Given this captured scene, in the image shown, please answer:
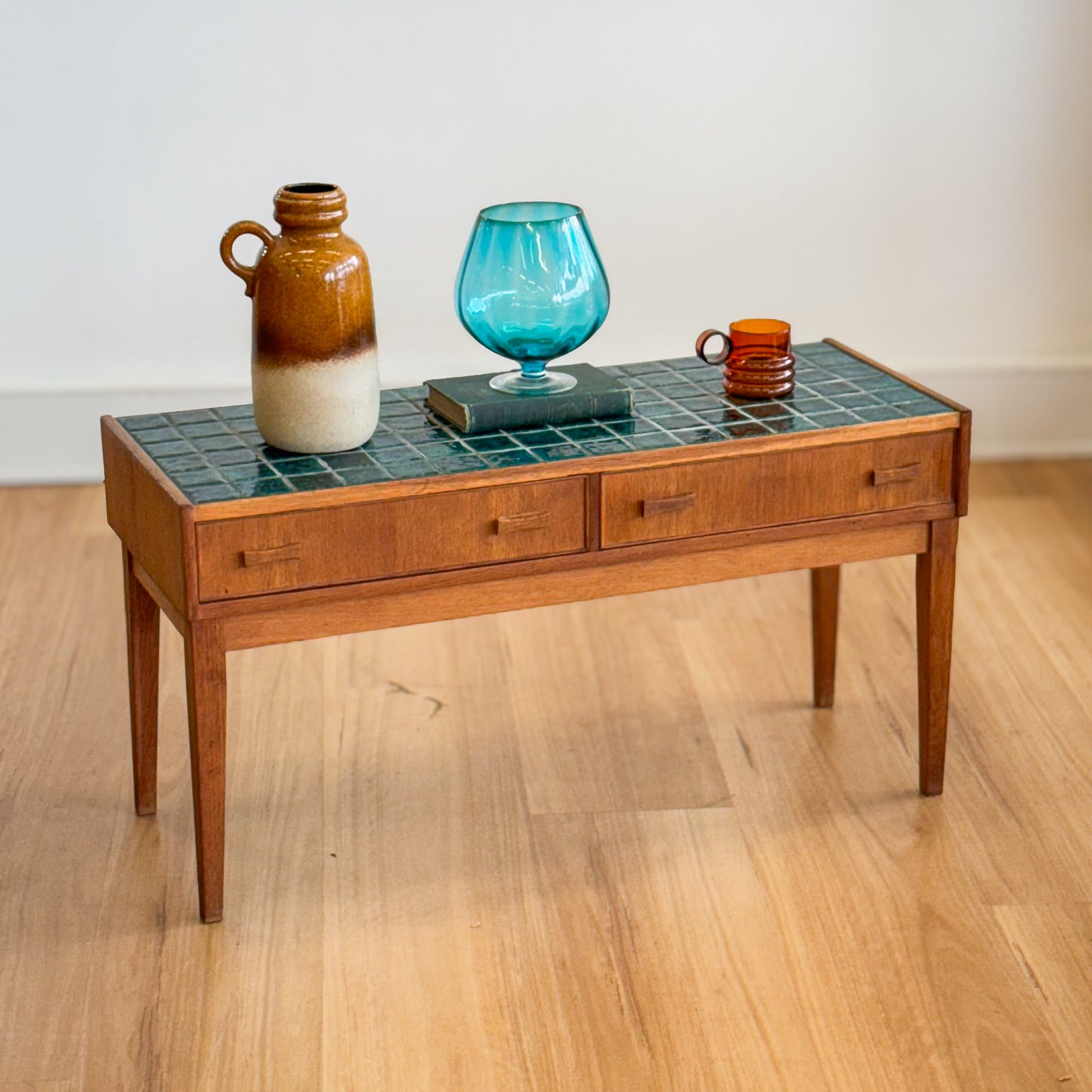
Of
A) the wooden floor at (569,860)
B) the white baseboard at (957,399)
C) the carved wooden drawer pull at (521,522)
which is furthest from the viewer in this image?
the white baseboard at (957,399)

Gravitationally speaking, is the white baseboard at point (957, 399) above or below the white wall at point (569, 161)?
below

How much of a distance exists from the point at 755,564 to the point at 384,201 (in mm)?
1646

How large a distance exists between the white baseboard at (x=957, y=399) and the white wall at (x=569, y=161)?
2 centimetres

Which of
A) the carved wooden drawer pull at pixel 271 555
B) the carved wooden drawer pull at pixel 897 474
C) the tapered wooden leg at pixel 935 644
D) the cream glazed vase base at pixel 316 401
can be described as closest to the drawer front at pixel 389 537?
the carved wooden drawer pull at pixel 271 555

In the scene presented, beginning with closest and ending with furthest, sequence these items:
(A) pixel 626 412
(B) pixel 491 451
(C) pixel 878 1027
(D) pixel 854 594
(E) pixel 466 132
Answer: (C) pixel 878 1027 < (B) pixel 491 451 < (A) pixel 626 412 < (D) pixel 854 594 < (E) pixel 466 132

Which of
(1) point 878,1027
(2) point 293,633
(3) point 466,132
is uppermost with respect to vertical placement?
(3) point 466,132

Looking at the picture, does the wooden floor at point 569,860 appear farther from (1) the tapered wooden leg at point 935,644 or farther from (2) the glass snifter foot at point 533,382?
(2) the glass snifter foot at point 533,382

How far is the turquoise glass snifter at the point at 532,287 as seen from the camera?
A: 74.1 inches

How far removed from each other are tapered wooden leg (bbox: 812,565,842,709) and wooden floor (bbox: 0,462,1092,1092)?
0.04 metres

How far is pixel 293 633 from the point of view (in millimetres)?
1776

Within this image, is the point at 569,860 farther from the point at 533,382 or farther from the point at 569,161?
the point at 569,161

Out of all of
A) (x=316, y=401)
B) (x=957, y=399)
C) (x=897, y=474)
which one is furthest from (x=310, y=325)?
(x=957, y=399)

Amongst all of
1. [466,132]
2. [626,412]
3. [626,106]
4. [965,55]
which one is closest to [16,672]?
[626,412]

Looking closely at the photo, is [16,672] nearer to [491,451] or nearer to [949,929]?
[491,451]
